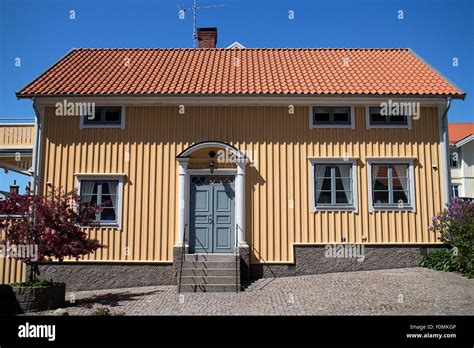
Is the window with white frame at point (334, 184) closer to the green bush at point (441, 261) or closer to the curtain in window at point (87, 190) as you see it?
the green bush at point (441, 261)

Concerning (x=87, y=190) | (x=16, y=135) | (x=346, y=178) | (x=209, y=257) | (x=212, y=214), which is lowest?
(x=209, y=257)

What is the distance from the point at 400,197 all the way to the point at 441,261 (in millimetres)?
2123

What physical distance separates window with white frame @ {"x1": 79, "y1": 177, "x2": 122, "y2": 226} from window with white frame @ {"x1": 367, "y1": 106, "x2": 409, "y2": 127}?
7.90 meters

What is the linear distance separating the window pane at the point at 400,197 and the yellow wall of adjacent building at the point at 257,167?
337 mm

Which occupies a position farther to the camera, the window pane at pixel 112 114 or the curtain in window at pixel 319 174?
the window pane at pixel 112 114

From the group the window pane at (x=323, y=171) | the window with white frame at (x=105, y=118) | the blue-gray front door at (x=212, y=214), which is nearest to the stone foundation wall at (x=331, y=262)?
the blue-gray front door at (x=212, y=214)

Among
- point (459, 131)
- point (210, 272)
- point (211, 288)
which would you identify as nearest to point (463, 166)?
point (459, 131)

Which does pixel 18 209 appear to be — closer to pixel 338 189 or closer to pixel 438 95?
pixel 338 189

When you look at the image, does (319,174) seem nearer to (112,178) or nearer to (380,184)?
(380,184)

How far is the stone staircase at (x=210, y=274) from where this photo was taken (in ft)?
36.6

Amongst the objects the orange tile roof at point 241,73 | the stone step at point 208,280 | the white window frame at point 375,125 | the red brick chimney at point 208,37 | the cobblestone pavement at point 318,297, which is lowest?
the cobblestone pavement at point 318,297

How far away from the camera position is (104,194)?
42.6ft

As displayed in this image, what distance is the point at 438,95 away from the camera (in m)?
12.9
